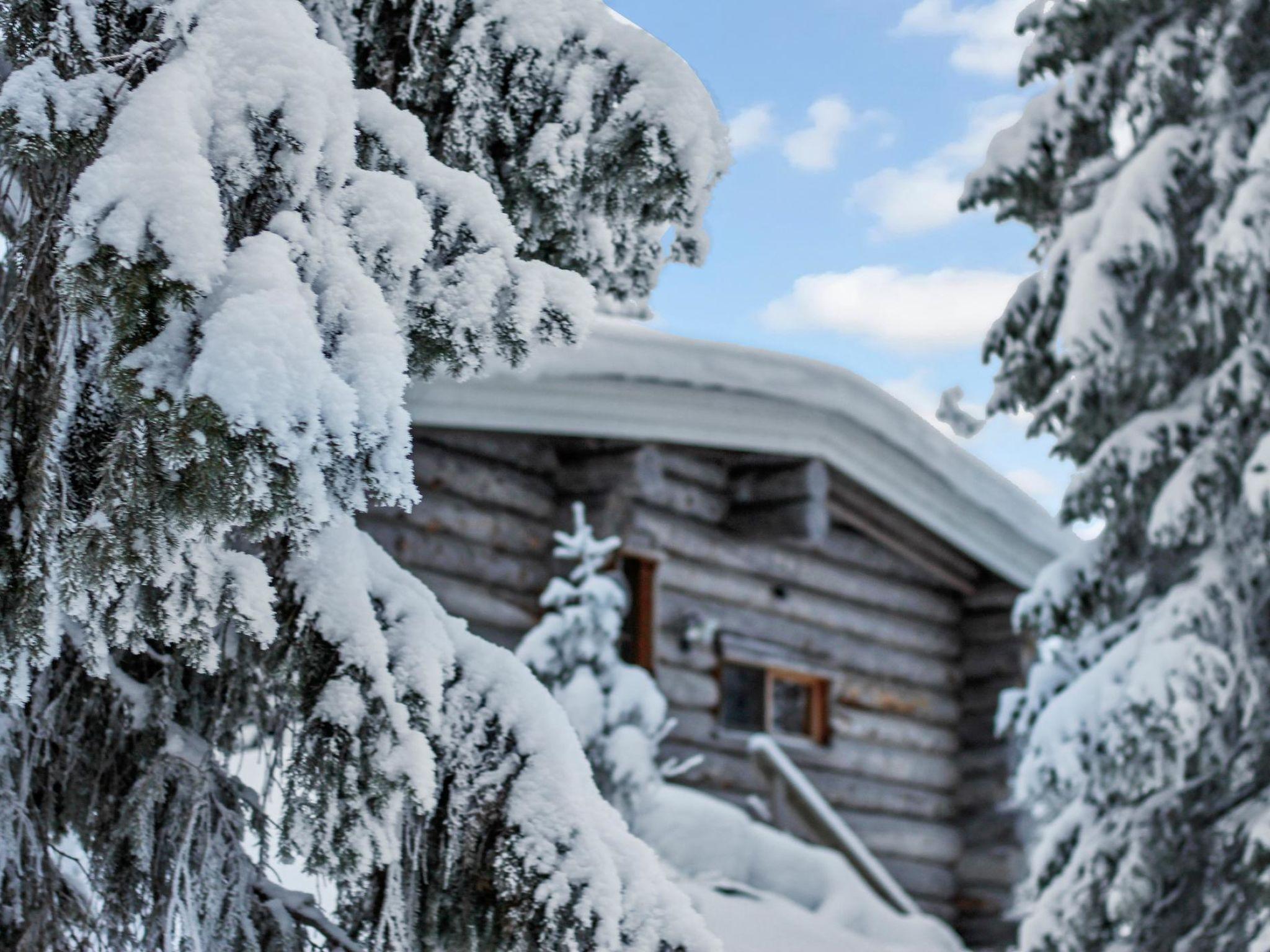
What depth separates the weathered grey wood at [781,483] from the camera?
8.76m

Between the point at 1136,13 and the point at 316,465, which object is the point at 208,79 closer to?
the point at 316,465

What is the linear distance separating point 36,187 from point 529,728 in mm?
1203

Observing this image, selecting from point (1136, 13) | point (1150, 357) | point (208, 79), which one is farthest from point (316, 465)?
point (1136, 13)

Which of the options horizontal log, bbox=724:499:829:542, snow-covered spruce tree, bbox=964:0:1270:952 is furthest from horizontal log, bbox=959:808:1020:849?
horizontal log, bbox=724:499:829:542

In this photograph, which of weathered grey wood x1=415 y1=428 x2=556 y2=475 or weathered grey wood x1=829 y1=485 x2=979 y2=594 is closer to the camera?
weathered grey wood x1=415 y1=428 x2=556 y2=475

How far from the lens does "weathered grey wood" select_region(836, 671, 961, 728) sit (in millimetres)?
9961

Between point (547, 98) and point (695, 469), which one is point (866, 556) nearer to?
point (695, 469)

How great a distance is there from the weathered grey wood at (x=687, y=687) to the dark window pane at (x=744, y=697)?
1.20ft

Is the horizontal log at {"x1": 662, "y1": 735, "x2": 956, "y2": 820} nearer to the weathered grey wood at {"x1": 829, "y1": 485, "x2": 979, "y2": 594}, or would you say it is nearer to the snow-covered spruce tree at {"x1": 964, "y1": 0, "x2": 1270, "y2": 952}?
the weathered grey wood at {"x1": 829, "y1": 485, "x2": 979, "y2": 594}

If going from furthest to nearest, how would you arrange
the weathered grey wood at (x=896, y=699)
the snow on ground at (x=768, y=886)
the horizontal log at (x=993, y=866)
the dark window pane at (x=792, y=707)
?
the horizontal log at (x=993, y=866)
the weathered grey wood at (x=896, y=699)
the dark window pane at (x=792, y=707)
the snow on ground at (x=768, y=886)

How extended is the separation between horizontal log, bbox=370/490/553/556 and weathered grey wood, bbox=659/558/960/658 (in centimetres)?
90

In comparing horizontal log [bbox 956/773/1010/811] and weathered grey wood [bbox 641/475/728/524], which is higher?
weathered grey wood [bbox 641/475/728/524]

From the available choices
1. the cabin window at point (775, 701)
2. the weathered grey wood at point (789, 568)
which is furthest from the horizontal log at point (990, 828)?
the cabin window at point (775, 701)

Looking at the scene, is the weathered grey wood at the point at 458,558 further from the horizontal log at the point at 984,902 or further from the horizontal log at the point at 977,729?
the horizontal log at the point at 984,902
